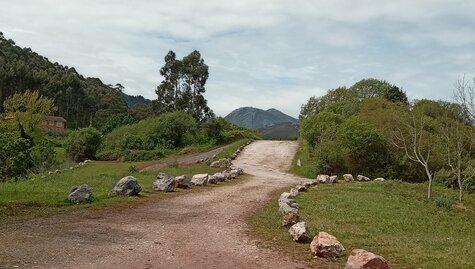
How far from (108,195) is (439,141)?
22.0 meters

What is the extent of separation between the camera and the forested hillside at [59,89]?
86.9 m

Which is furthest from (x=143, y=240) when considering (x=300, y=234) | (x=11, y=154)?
(x=11, y=154)

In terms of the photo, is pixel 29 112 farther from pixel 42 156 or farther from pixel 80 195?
pixel 80 195

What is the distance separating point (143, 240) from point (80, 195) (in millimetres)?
5567

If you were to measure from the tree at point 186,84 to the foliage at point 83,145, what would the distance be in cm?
1662

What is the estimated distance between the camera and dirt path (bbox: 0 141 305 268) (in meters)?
8.27

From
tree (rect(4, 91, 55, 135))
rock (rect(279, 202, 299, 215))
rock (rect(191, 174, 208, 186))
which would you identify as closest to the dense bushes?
tree (rect(4, 91, 55, 135))

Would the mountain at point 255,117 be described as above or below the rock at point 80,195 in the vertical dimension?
above

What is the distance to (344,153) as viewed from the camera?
97.6ft

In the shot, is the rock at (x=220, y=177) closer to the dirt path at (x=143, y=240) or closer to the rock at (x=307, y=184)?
the rock at (x=307, y=184)

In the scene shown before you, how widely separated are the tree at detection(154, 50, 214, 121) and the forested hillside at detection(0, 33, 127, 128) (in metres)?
25.5

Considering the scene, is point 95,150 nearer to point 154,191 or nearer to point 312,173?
point 312,173

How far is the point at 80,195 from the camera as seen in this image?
1473 centimetres

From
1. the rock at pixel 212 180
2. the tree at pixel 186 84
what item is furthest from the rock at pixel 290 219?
the tree at pixel 186 84
